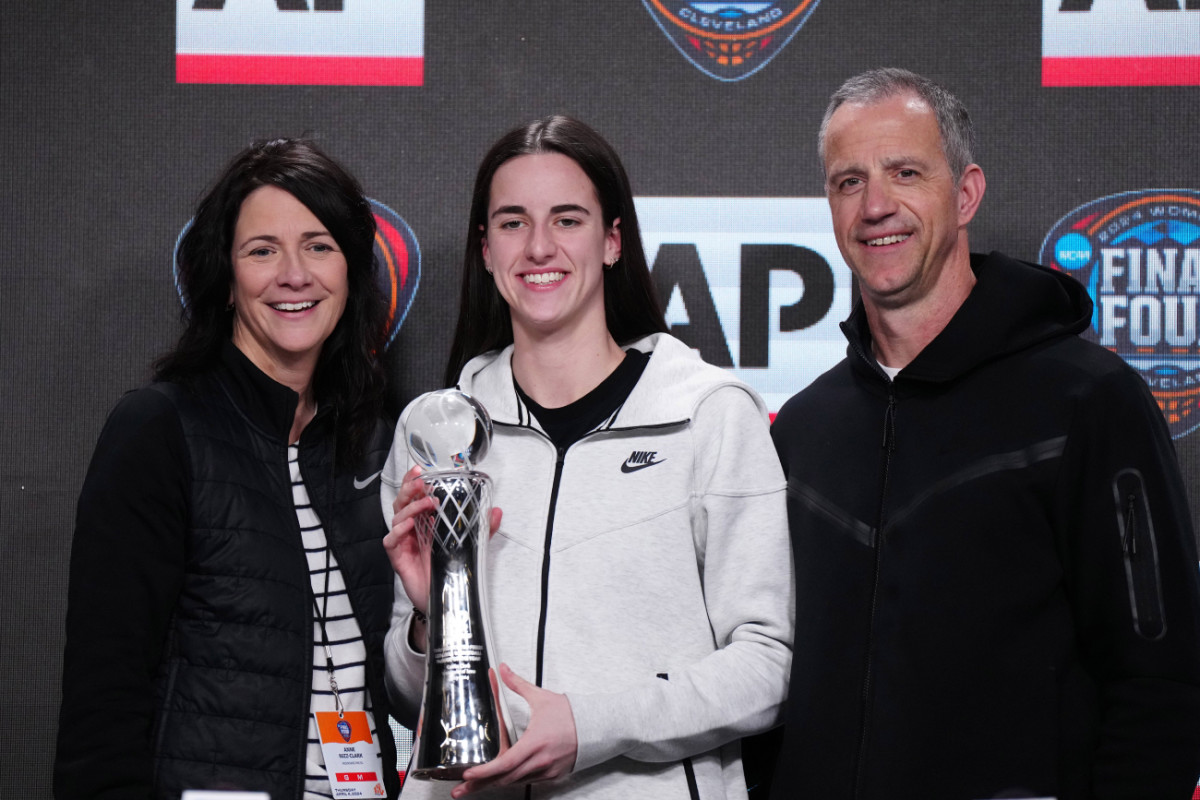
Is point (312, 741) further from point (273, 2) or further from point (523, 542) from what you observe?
point (273, 2)

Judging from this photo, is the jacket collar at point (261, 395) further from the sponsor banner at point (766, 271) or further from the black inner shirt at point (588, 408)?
the sponsor banner at point (766, 271)

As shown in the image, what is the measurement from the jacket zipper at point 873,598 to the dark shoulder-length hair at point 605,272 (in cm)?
41

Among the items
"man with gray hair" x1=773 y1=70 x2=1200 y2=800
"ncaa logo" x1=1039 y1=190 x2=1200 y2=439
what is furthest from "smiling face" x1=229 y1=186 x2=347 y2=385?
"ncaa logo" x1=1039 y1=190 x2=1200 y2=439

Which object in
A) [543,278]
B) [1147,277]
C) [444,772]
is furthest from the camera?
[1147,277]

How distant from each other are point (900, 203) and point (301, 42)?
1.35 m

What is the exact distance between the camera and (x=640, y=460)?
149 cm

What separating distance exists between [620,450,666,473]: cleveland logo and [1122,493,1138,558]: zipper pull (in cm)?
61

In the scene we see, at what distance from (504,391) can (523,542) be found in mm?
260

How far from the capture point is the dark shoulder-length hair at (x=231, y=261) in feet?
5.65

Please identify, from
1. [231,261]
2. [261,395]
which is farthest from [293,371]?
[231,261]

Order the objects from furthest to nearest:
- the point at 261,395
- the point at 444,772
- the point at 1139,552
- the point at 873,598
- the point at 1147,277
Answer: the point at 1147,277 < the point at 261,395 < the point at 873,598 < the point at 1139,552 < the point at 444,772

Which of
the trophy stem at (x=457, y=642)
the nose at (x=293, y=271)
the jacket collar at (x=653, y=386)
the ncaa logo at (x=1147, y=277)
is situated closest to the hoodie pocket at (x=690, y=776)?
the trophy stem at (x=457, y=642)

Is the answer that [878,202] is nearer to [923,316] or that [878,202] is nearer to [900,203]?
[900,203]

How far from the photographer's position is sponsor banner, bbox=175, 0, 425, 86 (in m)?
2.21
